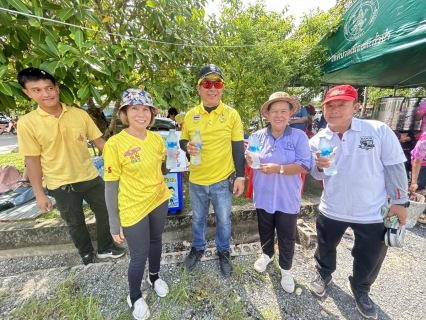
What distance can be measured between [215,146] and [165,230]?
1816mm

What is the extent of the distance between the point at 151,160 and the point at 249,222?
89.7 inches

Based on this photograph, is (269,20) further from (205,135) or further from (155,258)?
(155,258)

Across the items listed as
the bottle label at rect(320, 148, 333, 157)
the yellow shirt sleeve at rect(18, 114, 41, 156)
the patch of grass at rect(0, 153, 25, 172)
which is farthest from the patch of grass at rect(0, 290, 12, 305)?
the patch of grass at rect(0, 153, 25, 172)

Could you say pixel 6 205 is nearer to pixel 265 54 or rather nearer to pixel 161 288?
pixel 161 288

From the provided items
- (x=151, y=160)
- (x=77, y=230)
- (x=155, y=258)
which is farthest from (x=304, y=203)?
(x=77, y=230)

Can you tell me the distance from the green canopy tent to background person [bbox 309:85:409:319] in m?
2.89

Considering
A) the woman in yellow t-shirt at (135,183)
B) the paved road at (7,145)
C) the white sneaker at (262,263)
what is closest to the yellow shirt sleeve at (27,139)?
the woman in yellow t-shirt at (135,183)

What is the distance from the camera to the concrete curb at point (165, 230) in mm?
2807

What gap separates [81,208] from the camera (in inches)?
96.4

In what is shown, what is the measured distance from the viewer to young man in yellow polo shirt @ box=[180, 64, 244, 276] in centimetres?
209

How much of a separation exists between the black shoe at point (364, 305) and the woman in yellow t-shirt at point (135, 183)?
214cm

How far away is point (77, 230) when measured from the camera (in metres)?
2.46

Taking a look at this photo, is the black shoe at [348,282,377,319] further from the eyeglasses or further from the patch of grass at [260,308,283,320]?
the eyeglasses

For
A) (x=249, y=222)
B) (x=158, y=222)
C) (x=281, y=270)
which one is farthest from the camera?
(x=249, y=222)
